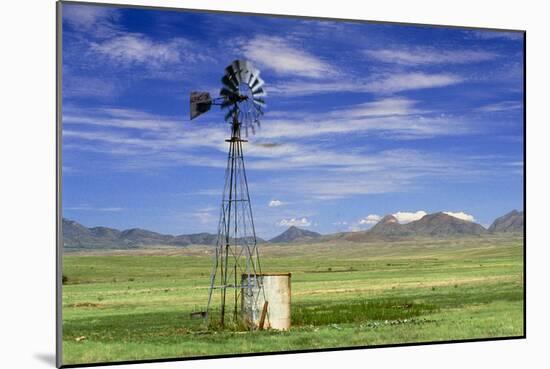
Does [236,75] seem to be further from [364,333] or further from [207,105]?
[364,333]

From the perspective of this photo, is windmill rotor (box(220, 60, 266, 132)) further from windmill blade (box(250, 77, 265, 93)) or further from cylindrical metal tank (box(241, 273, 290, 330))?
cylindrical metal tank (box(241, 273, 290, 330))

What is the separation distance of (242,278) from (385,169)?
244cm

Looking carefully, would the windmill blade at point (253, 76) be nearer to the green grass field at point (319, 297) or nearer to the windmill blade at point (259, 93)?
the windmill blade at point (259, 93)

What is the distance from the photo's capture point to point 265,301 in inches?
586

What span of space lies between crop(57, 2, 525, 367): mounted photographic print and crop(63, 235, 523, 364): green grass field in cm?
2

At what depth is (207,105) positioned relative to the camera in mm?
14609

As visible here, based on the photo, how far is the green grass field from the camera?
14133 mm

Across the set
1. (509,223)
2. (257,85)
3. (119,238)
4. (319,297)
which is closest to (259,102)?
(257,85)

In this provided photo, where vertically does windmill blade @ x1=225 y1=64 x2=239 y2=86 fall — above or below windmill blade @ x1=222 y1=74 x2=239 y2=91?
above

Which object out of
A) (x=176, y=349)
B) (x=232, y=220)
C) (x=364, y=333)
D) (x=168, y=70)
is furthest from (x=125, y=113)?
(x=364, y=333)

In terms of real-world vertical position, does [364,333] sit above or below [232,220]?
below

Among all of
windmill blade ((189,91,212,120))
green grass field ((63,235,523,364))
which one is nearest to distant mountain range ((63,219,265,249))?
green grass field ((63,235,523,364))

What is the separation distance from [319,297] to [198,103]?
3085 millimetres

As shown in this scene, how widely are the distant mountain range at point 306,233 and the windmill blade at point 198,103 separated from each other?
1.52m
